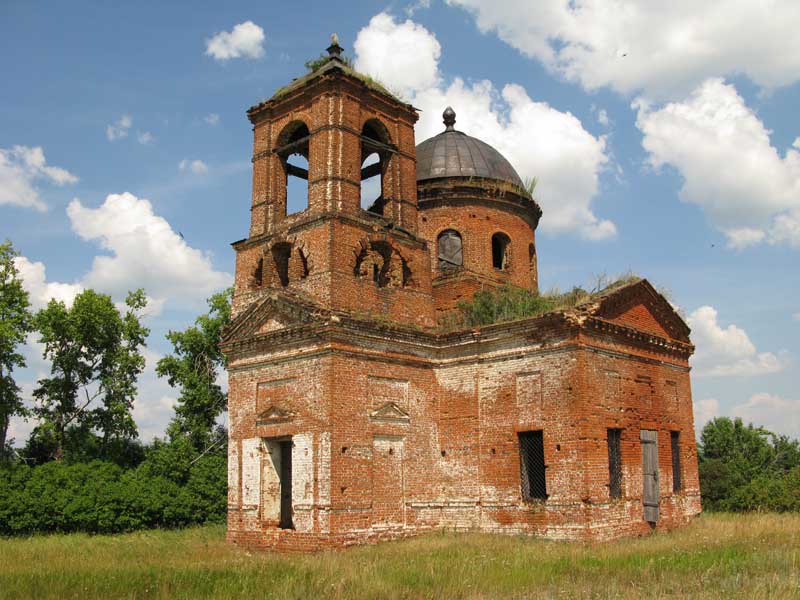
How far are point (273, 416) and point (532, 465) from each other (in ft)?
18.2

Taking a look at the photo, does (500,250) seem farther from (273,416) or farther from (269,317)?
(273,416)

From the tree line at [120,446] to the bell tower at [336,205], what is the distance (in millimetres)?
7949

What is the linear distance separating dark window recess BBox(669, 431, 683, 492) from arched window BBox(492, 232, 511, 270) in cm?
672

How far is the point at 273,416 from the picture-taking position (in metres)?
16.2

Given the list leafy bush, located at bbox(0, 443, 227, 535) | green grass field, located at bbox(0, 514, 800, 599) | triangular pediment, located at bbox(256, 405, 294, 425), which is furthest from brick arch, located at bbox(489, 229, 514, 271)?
leafy bush, located at bbox(0, 443, 227, 535)

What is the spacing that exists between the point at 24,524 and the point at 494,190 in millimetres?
15577

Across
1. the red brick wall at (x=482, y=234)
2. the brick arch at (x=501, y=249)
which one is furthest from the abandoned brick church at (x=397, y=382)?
the brick arch at (x=501, y=249)

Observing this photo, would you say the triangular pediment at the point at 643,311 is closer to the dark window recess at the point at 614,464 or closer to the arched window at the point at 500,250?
the dark window recess at the point at 614,464

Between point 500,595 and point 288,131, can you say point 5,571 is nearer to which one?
point 500,595

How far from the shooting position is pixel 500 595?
9.41 metres

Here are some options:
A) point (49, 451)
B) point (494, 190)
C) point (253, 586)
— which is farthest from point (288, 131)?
point (49, 451)

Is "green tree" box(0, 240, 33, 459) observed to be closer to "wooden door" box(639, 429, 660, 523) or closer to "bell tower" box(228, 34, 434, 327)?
"bell tower" box(228, 34, 434, 327)

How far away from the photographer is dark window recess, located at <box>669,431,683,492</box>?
17.5 metres

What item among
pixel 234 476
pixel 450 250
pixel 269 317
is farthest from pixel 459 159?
pixel 234 476
